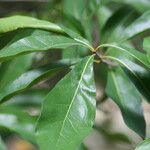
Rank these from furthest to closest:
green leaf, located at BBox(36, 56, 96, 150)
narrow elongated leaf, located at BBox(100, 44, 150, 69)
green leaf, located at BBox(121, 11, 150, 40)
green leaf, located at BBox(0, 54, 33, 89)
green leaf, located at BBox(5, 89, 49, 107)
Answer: green leaf, located at BBox(5, 89, 49, 107), green leaf, located at BBox(0, 54, 33, 89), green leaf, located at BBox(121, 11, 150, 40), narrow elongated leaf, located at BBox(100, 44, 150, 69), green leaf, located at BBox(36, 56, 96, 150)

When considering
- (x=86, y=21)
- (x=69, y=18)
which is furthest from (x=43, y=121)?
(x=86, y=21)

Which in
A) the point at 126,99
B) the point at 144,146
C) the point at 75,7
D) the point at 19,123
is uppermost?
the point at 75,7

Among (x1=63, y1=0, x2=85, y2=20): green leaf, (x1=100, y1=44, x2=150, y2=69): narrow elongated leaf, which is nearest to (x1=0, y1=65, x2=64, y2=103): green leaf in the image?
(x1=100, y1=44, x2=150, y2=69): narrow elongated leaf

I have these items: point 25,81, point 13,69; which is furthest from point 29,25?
point 13,69

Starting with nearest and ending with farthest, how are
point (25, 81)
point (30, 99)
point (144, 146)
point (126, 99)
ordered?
→ point (144, 146) → point (25, 81) → point (126, 99) → point (30, 99)

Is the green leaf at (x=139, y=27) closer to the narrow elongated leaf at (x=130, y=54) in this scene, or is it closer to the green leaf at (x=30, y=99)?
the narrow elongated leaf at (x=130, y=54)

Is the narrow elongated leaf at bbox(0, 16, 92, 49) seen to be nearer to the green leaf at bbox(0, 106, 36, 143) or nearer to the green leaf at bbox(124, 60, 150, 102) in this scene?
the green leaf at bbox(124, 60, 150, 102)

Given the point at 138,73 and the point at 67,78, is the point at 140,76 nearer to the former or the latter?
the point at 138,73
